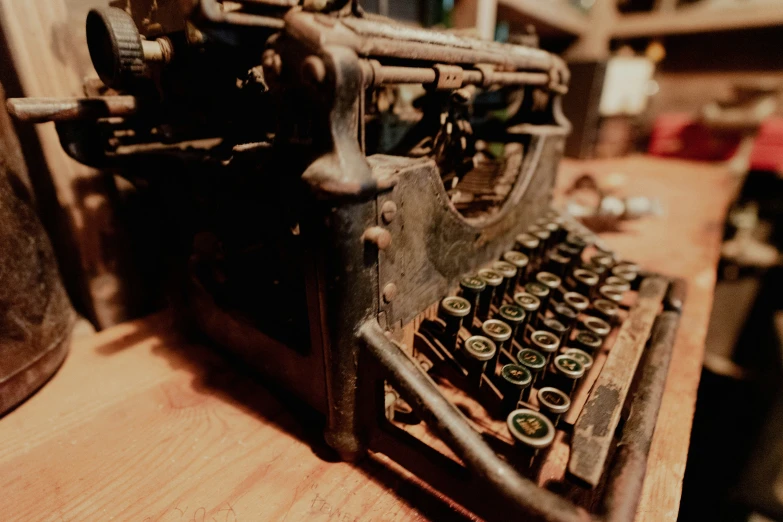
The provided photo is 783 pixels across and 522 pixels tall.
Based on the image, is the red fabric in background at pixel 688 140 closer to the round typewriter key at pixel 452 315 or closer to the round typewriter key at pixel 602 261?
the round typewriter key at pixel 602 261

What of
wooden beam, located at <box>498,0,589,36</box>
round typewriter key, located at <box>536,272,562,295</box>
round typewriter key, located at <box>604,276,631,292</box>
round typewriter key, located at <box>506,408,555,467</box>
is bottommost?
round typewriter key, located at <box>604,276,631,292</box>

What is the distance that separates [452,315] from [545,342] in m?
0.27

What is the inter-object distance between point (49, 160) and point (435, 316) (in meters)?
1.24

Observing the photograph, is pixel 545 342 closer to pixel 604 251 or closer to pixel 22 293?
pixel 604 251

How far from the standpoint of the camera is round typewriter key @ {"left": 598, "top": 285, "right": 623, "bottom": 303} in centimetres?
136

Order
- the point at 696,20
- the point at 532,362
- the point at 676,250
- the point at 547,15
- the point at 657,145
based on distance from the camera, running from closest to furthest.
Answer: the point at 532,362 < the point at 676,250 < the point at 547,15 < the point at 696,20 < the point at 657,145

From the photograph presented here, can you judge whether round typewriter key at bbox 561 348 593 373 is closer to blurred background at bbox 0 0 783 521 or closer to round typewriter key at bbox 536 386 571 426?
round typewriter key at bbox 536 386 571 426

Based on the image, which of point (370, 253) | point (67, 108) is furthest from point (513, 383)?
point (67, 108)

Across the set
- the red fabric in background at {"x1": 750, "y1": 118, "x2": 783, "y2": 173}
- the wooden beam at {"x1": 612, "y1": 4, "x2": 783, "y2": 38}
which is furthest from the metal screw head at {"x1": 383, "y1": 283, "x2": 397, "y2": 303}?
the wooden beam at {"x1": 612, "y1": 4, "x2": 783, "y2": 38}

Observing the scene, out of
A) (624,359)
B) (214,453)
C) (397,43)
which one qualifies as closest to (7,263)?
(214,453)

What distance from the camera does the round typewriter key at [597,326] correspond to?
1188mm

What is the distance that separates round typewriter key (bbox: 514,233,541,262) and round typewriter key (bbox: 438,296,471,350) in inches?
17.6

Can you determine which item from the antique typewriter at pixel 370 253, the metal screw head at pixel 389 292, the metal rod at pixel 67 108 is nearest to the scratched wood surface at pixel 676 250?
the antique typewriter at pixel 370 253

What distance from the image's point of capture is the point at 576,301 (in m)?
1.29
